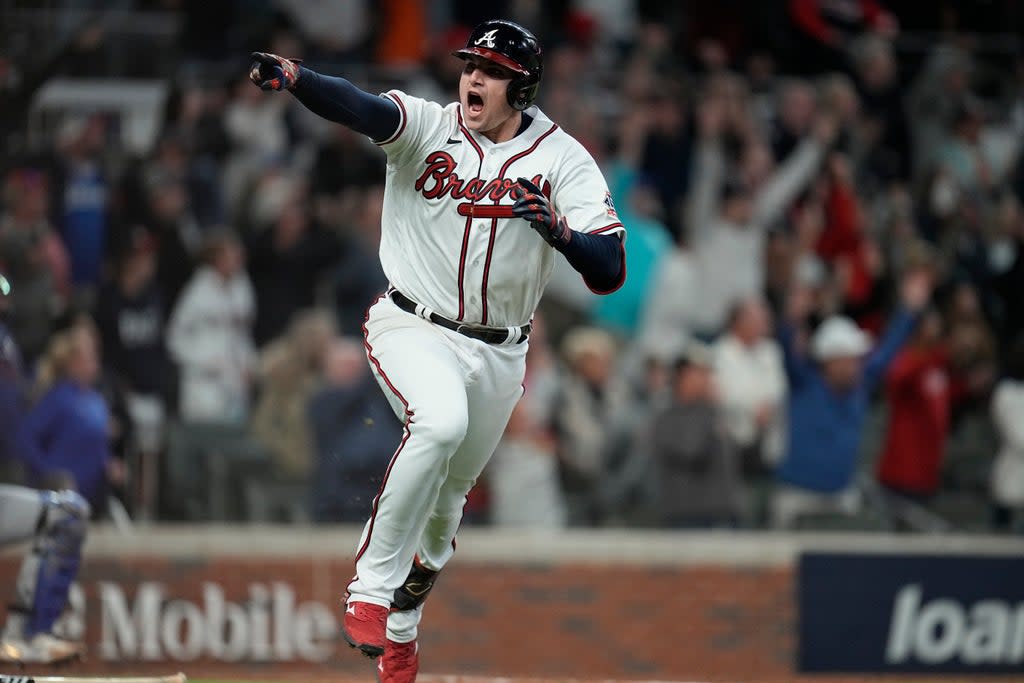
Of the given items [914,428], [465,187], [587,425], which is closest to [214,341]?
[587,425]

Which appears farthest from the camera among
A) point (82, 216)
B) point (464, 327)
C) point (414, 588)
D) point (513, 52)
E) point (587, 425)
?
point (82, 216)

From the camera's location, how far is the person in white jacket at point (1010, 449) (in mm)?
10695

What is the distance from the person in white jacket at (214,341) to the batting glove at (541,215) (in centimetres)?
508

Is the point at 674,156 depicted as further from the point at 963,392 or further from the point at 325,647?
the point at 325,647

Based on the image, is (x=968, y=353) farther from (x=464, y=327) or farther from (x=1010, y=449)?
(x=464, y=327)

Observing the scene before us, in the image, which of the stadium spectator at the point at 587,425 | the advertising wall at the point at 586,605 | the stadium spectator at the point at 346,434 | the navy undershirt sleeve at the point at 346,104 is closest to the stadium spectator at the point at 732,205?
the stadium spectator at the point at 587,425

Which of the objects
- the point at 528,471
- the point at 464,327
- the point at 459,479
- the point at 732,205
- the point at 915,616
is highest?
the point at 732,205

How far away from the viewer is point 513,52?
19.7 ft

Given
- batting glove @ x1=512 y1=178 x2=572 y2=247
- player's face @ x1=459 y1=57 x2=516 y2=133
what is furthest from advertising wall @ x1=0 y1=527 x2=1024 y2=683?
batting glove @ x1=512 y1=178 x2=572 y2=247

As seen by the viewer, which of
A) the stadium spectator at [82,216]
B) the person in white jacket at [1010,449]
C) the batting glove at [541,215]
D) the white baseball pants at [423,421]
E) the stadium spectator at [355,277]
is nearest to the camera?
the batting glove at [541,215]

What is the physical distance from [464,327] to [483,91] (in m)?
0.84

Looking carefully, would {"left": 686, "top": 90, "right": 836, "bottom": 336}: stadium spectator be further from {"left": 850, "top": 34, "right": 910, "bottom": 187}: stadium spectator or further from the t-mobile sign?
the t-mobile sign

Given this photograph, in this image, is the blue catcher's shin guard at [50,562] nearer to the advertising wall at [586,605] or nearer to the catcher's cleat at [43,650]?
the catcher's cleat at [43,650]

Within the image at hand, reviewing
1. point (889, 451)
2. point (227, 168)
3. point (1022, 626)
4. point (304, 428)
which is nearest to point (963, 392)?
point (889, 451)
